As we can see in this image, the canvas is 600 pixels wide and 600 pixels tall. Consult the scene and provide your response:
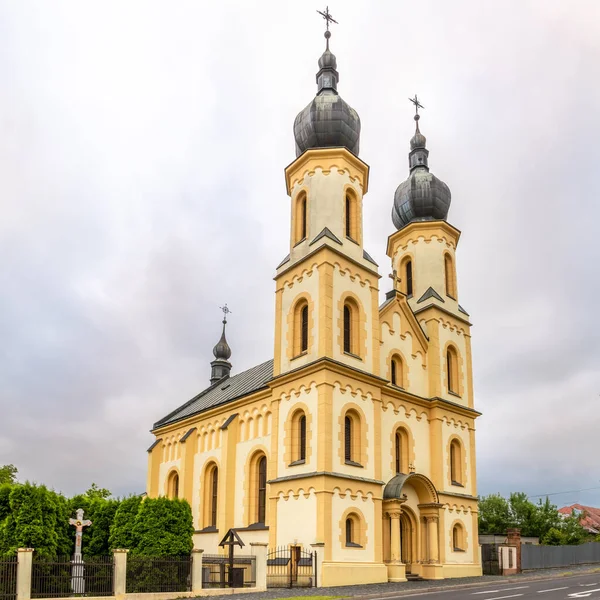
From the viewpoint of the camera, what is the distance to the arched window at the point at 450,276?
3775 cm

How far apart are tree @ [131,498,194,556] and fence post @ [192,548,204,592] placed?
4.25ft

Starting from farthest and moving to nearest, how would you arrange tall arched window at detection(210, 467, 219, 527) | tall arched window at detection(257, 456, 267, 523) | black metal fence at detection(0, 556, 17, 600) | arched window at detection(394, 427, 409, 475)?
1. tall arched window at detection(210, 467, 219, 527)
2. arched window at detection(394, 427, 409, 475)
3. tall arched window at detection(257, 456, 267, 523)
4. black metal fence at detection(0, 556, 17, 600)

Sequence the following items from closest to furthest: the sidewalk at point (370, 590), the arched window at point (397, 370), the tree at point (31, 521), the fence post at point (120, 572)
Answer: the fence post at point (120, 572) → the tree at point (31, 521) → the sidewalk at point (370, 590) → the arched window at point (397, 370)

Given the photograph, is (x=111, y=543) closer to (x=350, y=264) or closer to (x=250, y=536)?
(x=250, y=536)

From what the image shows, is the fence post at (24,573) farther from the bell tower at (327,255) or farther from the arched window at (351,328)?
the arched window at (351,328)

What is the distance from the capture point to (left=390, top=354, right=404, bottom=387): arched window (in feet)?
108

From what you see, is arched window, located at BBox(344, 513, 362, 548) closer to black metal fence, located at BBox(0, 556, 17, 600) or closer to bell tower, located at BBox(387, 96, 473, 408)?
bell tower, located at BBox(387, 96, 473, 408)

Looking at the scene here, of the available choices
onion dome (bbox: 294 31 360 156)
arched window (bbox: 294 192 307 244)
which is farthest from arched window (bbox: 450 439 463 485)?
onion dome (bbox: 294 31 360 156)

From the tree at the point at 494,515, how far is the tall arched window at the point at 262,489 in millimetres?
30306

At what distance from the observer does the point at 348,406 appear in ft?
92.6

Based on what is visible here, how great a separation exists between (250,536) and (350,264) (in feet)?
42.8

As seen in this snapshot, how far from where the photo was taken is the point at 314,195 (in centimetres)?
3191

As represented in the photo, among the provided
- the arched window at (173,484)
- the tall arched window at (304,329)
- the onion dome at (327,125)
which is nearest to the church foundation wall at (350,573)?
the tall arched window at (304,329)

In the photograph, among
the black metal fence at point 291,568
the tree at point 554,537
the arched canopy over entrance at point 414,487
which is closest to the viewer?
the black metal fence at point 291,568
